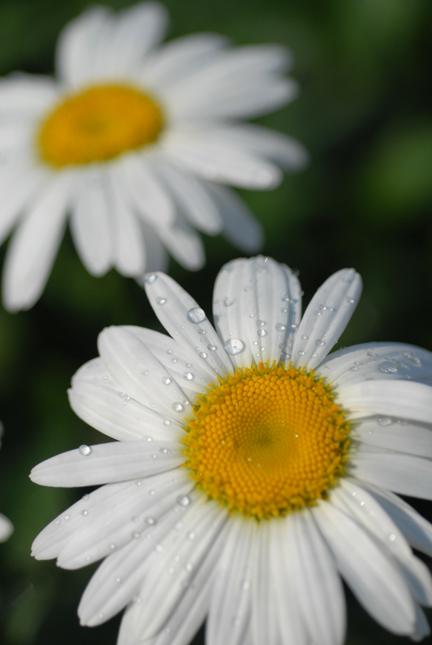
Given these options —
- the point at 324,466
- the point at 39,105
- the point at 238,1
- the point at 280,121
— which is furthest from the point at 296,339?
the point at 238,1

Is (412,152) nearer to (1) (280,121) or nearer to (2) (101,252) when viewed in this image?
(1) (280,121)

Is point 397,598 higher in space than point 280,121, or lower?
lower

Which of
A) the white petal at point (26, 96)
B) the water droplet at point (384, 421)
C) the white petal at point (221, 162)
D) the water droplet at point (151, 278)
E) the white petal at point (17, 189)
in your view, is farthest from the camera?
the white petal at point (26, 96)

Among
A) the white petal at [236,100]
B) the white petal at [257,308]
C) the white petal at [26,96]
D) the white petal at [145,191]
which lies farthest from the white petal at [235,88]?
the white petal at [257,308]

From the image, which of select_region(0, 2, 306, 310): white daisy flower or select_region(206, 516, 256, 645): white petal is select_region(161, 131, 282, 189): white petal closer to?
select_region(0, 2, 306, 310): white daisy flower

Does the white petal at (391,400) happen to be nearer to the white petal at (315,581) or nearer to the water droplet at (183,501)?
the white petal at (315,581)

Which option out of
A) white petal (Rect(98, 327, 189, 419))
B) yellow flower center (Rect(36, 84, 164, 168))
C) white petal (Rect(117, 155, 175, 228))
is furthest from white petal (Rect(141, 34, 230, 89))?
white petal (Rect(98, 327, 189, 419))

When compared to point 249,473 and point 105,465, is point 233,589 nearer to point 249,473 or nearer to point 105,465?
point 249,473
